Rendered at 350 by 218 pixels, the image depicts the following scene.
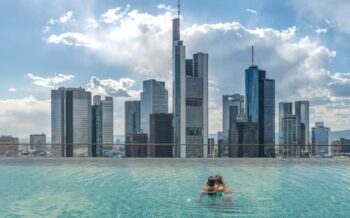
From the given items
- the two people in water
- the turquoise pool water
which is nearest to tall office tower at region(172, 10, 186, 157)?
the turquoise pool water

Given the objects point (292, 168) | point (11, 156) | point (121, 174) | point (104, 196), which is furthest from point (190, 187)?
point (11, 156)

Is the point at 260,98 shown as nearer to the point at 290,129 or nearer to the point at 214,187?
the point at 290,129

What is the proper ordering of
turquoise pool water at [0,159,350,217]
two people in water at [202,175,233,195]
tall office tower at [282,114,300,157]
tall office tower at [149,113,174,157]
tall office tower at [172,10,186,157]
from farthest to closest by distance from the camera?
tall office tower at [172,10,186,157], tall office tower at [149,113,174,157], tall office tower at [282,114,300,157], two people in water at [202,175,233,195], turquoise pool water at [0,159,350,217]

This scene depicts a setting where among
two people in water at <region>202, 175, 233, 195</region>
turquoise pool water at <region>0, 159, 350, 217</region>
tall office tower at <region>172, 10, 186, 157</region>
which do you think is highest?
tall office tower at <region>172, 10, 186, 157</region>

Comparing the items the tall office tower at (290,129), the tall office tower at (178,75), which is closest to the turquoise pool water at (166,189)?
the tall office tower at (290,129)

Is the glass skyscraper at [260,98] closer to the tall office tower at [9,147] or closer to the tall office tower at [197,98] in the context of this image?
the tall office tower at [197,98]

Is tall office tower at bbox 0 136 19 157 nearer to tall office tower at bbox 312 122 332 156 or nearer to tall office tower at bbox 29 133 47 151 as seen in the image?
tall office tower at bbox 29 133 47 151
